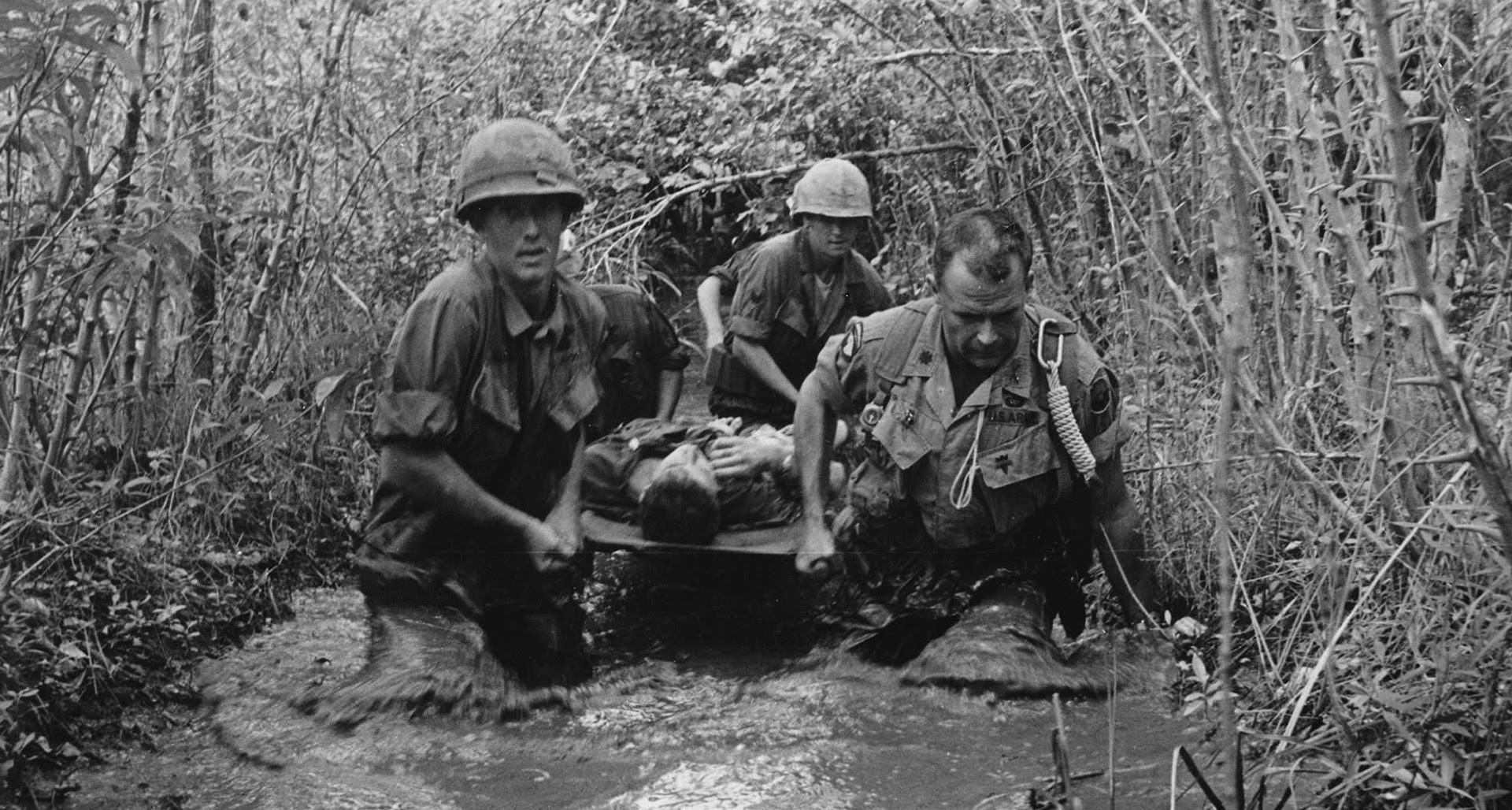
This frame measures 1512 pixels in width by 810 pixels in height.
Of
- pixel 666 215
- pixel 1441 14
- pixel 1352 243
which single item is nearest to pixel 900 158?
pixel 666 215

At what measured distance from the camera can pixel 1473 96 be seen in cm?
515

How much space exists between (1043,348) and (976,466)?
0.44 m

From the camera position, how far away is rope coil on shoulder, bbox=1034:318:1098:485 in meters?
5.02

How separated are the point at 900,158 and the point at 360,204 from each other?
3444 mm

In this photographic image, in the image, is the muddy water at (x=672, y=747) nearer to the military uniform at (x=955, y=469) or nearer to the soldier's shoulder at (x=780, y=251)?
the military uniform at (x=955, y=469)

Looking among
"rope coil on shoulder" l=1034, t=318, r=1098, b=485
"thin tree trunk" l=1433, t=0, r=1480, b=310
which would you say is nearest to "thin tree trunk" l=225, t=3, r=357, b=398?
"rope coil on shoulder" l=1034, t=318, r=1098, b=485

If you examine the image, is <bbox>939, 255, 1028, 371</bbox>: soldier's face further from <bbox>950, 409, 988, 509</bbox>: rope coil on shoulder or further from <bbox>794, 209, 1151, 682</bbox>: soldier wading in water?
<bbox>950, 409, 988, 509</bbox>: rope coil on shoulder

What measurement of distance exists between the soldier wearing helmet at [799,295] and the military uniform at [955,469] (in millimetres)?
1914

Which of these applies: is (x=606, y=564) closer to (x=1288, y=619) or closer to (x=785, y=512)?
(x=785, y=512)

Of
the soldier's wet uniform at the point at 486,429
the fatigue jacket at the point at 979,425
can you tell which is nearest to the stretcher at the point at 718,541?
the soldier's wet uniform at the point at 486,429

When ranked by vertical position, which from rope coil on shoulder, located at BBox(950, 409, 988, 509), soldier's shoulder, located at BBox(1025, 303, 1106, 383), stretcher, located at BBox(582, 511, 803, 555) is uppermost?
soldier's shoulder, located at BBox(1025, 303, 1106, 383)

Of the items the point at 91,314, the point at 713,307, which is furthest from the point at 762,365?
the point at 91,314

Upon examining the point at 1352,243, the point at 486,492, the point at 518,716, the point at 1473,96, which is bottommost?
the point at 518,716

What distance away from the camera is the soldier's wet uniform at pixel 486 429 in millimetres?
5043
